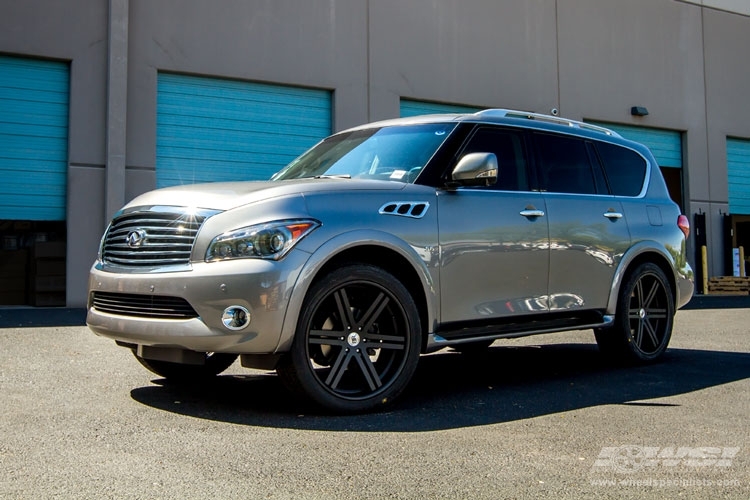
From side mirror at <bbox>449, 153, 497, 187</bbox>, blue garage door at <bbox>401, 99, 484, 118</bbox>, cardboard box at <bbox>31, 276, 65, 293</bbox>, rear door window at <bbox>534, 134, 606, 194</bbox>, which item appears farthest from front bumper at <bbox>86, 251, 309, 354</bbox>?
blue garage door at <bbox>401, 99, 484, 118</bbox>

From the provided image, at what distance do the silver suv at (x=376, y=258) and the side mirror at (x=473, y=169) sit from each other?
13mm

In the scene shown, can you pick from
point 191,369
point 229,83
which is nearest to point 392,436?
point 191,369

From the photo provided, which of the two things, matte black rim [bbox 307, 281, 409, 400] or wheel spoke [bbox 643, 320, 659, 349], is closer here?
matte black rim [bbox 307, 281, 409, 400]

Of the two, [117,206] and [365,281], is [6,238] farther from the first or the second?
[365,281]

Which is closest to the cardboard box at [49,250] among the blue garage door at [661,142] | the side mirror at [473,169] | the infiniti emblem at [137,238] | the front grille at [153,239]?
the front grille at [153,239]

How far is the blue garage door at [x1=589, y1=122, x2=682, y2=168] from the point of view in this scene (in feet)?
67.5

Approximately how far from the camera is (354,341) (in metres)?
4.78

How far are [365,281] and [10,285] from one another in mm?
10425

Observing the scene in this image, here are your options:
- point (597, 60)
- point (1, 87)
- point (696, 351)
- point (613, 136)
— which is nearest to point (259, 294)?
point (613, 136)

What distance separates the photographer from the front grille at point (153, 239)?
4.59 meters

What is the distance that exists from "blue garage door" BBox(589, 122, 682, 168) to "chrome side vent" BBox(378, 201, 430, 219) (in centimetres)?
1642

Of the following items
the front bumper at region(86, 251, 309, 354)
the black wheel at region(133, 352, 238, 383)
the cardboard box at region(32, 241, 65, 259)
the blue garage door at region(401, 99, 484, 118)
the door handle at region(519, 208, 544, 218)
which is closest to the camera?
the front bumper at region(86, 251, 309, 354)

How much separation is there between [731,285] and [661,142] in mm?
4027

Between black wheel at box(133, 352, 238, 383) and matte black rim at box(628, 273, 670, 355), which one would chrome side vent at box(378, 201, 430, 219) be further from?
matte black rim at box(628, 273, 670, 355)
